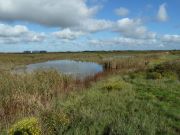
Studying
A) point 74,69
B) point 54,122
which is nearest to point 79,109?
point 54,122

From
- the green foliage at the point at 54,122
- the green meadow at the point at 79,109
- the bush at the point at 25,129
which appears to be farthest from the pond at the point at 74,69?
the bush at the point at 25,129

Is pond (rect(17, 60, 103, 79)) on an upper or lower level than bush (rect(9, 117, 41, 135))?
lower

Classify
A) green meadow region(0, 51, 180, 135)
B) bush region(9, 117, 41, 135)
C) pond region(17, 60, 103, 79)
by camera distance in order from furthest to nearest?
pond region(17, 60, 103, 79), green meadow region(0, 51, 180, 135), bush region(9, 117, 41, 135)

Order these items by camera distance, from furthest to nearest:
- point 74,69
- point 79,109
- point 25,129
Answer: point 74,69 → point 79,109 → point 25,129

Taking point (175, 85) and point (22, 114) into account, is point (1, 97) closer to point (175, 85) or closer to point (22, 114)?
point (22, 114)

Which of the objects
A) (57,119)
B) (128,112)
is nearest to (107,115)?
(128,112)

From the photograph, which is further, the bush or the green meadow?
the green meadow

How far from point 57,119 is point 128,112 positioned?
2.72 m

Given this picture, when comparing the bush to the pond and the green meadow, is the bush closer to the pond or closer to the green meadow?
the green meadow

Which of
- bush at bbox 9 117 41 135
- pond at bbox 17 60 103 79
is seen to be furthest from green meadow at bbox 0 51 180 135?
pond at bbox 17 60 103 79

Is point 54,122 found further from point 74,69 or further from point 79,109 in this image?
point 74,69

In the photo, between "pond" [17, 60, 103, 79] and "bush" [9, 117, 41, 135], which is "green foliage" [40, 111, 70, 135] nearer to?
"bush" [9, 117, 41, 135]

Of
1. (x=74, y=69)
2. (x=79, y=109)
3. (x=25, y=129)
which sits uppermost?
(x=25, y=129)

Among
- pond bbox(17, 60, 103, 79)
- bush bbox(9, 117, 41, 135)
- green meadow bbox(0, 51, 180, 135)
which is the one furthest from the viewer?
pond bbox(17, 60, 103, 79)
